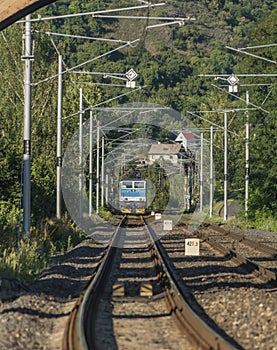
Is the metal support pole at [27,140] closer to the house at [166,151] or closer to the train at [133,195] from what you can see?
the train at [133,195]

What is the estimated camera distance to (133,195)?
222ft

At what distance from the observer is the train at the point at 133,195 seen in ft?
221

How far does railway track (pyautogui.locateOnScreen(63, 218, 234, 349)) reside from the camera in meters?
10.7

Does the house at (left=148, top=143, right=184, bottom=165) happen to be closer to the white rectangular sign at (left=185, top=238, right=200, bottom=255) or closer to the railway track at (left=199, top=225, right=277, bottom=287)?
the railway track at (left=199, top=225, right=277, bottom=287)

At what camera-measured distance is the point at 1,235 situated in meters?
26.3

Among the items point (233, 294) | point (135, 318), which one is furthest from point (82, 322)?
point (233, 294)

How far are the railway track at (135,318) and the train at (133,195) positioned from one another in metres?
46.1

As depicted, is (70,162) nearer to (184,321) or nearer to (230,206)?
(184,321)

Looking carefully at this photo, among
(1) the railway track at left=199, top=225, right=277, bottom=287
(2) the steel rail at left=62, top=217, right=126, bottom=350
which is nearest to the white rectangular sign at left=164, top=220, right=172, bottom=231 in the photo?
(1) the railway track at left=199, top=225, right=277, bottom=287

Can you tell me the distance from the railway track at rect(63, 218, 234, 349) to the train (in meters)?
46.1

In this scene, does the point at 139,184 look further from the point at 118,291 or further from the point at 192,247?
the point at 118,291

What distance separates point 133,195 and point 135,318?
2137 inches

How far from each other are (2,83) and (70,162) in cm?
871

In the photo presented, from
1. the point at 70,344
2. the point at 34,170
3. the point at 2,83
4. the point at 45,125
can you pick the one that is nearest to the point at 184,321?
the point at 70,344
